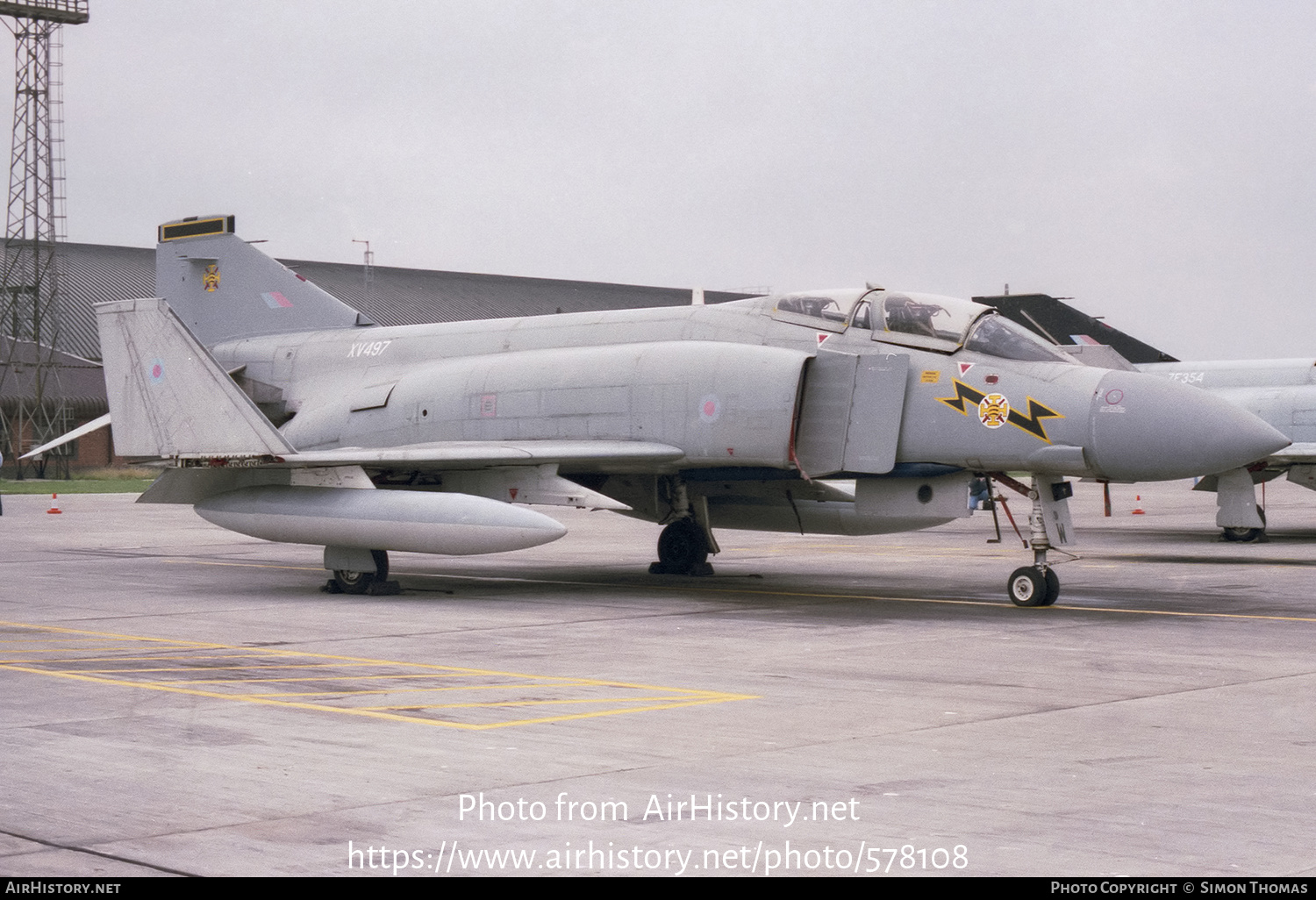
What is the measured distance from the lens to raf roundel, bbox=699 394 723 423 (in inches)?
531

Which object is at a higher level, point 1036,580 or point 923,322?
point 923,322

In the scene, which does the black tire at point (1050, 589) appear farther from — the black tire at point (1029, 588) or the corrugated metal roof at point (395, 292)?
the corrugated metal roof at point (395, 292)

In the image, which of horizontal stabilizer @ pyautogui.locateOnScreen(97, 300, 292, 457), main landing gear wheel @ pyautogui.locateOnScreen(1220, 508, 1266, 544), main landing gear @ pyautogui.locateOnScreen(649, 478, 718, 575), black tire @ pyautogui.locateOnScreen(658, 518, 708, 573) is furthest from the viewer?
main landing gear wheel @ pyautogui.locateOnScreen(1220, 508, 1266, 544)

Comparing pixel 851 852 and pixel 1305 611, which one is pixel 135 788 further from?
pixel 1305 611

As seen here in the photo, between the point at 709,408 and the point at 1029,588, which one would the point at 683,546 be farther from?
the point at 1029,588

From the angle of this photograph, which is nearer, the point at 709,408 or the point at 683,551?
the point at 709,408

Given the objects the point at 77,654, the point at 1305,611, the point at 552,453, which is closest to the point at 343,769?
the point at 77,654

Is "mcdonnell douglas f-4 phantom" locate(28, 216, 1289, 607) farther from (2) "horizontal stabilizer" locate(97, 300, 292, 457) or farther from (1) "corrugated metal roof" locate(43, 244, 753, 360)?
(1) "corrugated metal roof" locate(43, 244, 753, 360)

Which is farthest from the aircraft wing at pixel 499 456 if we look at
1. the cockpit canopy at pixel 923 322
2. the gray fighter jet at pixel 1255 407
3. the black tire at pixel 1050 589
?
the gray fighter jet at pixel 1255 407

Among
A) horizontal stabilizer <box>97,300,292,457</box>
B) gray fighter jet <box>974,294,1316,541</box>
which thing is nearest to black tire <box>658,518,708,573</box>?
horizontal stabilizer <box>97,300,292,457</box>

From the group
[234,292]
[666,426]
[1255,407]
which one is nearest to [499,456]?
[666,426]

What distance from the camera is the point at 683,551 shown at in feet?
55.1

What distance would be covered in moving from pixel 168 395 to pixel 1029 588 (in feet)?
29.1

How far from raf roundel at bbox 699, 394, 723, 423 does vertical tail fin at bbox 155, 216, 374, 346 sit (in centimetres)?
652
